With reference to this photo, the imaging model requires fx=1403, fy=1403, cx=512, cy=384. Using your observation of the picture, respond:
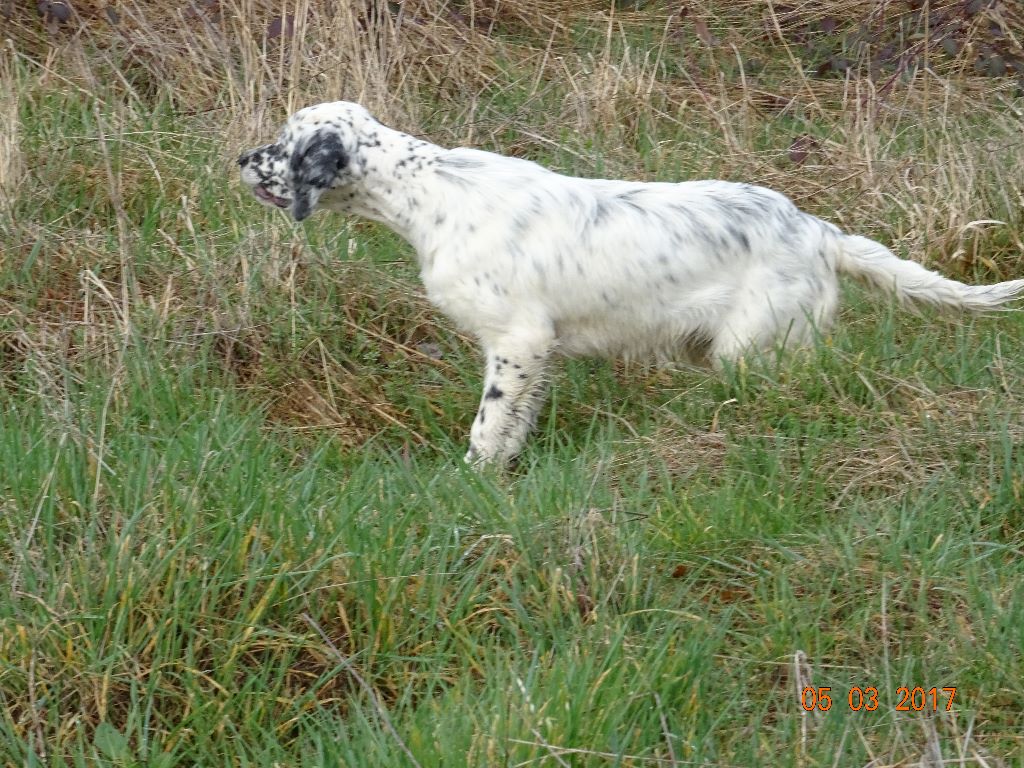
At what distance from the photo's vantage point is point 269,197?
4.81 m

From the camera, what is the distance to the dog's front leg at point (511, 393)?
4.46 metres

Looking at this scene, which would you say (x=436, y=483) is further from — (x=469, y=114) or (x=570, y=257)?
(x=469, y=114)

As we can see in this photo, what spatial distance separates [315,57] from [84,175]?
123cm

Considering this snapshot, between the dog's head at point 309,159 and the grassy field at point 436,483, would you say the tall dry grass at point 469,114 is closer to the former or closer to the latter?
the grassy field at point 436,483

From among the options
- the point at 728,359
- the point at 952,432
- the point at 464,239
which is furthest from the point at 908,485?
the point at 464,239

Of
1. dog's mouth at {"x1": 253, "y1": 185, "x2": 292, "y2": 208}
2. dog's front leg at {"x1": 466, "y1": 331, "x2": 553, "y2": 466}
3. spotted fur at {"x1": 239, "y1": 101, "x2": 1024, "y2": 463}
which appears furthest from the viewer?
dog's mouth at {"x1": 253, "y1": 185, "x2": 292, "y2": 208}

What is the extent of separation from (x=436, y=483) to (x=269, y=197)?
61.1 inches

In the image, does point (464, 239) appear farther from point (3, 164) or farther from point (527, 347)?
point (3, 164)

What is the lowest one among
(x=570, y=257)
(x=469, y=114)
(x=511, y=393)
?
(x=511, y=393)

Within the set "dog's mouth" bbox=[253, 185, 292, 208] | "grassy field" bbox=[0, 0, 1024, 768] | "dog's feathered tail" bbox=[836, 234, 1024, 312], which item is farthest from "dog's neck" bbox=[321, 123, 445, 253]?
"dog's feathered tail" bbox=[836, 234, 1024, 312]

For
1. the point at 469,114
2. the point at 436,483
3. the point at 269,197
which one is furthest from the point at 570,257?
the point at 469,114

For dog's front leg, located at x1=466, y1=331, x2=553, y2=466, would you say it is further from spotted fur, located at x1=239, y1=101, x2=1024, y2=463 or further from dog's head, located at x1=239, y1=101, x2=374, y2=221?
dog's head, located at x1=239, y1=101, x2=374, y2=221

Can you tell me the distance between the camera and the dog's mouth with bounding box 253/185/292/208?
15.7 feet

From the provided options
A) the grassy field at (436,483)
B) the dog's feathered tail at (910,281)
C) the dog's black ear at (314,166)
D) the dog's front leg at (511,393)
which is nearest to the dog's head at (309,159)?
the dog's black ear at (314,166)
